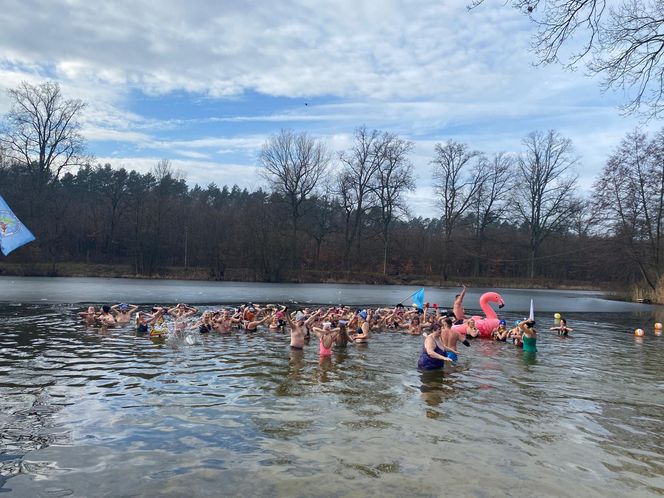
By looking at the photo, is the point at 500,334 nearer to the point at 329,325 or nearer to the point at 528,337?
the point at 528,337

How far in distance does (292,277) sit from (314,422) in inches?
1739

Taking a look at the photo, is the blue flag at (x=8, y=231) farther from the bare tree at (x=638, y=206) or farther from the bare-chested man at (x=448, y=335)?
the bare tree at (x=638, y=206)

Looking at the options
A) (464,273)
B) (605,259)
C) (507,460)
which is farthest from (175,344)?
(464,273)

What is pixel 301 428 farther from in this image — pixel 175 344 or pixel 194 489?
pixel 175 344

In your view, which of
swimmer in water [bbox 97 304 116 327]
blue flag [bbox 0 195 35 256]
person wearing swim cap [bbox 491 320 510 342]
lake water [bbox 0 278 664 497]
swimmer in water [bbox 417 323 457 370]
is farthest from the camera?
person wearing swim cap [bbox 491 320 510 342]

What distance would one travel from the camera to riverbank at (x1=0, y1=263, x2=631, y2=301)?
43.2 meters

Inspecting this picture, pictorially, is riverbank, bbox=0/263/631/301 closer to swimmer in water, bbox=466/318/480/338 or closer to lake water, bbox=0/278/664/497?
swimmer in water, bbox=466/318/480/338

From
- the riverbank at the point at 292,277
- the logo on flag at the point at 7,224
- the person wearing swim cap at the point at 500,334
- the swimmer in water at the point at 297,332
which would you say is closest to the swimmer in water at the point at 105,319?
the swimmer in water at the point at 297,332

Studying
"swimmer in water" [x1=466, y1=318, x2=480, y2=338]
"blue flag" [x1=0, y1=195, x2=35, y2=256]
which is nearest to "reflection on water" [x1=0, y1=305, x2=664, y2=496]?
"blue flag" [x1=0, y1=195, x2=35, y2=256]

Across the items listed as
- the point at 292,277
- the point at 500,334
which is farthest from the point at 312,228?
the point at 500,334

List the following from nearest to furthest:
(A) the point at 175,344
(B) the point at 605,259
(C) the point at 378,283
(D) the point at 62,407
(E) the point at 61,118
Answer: (D) the point at 62,407 < (A) the point at 175,344 < (B) the point at 605,259 < (E) the point at 61,118 < (C) the point at 378,283

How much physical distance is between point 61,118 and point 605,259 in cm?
5029

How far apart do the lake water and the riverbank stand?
33.0 metres

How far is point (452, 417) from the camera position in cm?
815
